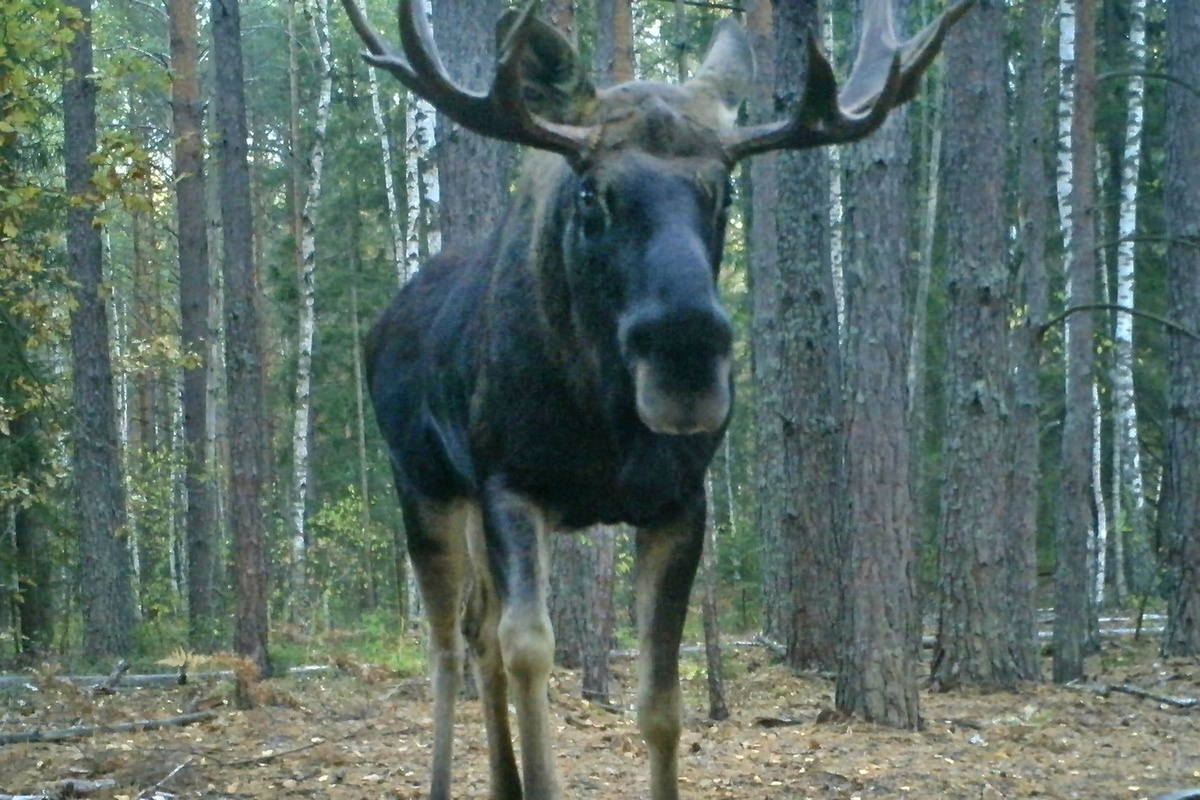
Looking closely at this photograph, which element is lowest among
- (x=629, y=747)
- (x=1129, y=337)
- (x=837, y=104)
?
(x=629, y=747)

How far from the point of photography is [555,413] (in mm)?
5895

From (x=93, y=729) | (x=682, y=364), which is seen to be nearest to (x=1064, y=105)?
(x=93, y=729)

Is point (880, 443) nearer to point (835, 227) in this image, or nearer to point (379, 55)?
point (379, 55)

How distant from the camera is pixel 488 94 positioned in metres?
5.58

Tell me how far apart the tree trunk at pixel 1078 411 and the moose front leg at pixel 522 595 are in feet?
29.6

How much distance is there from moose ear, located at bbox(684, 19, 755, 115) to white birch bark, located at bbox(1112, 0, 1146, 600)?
17.7m

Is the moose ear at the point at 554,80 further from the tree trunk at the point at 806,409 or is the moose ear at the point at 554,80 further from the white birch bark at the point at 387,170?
the white birch bark at the point at 387,170

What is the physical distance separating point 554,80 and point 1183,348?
12.5 metres

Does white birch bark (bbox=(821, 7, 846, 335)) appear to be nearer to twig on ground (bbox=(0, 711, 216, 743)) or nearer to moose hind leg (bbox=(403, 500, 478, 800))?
twig on ground (bbox=(0, 711, 216, 743))

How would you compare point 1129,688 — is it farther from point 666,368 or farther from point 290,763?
point 666,368

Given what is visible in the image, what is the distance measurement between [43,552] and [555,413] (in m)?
17.5

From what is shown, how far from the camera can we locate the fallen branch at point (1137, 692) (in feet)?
40.2

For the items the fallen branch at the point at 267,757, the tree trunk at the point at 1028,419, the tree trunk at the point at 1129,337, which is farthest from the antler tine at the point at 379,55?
the tree trunk at the point at 1129,337

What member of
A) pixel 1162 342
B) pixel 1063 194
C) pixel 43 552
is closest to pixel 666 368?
pixel 43 552
